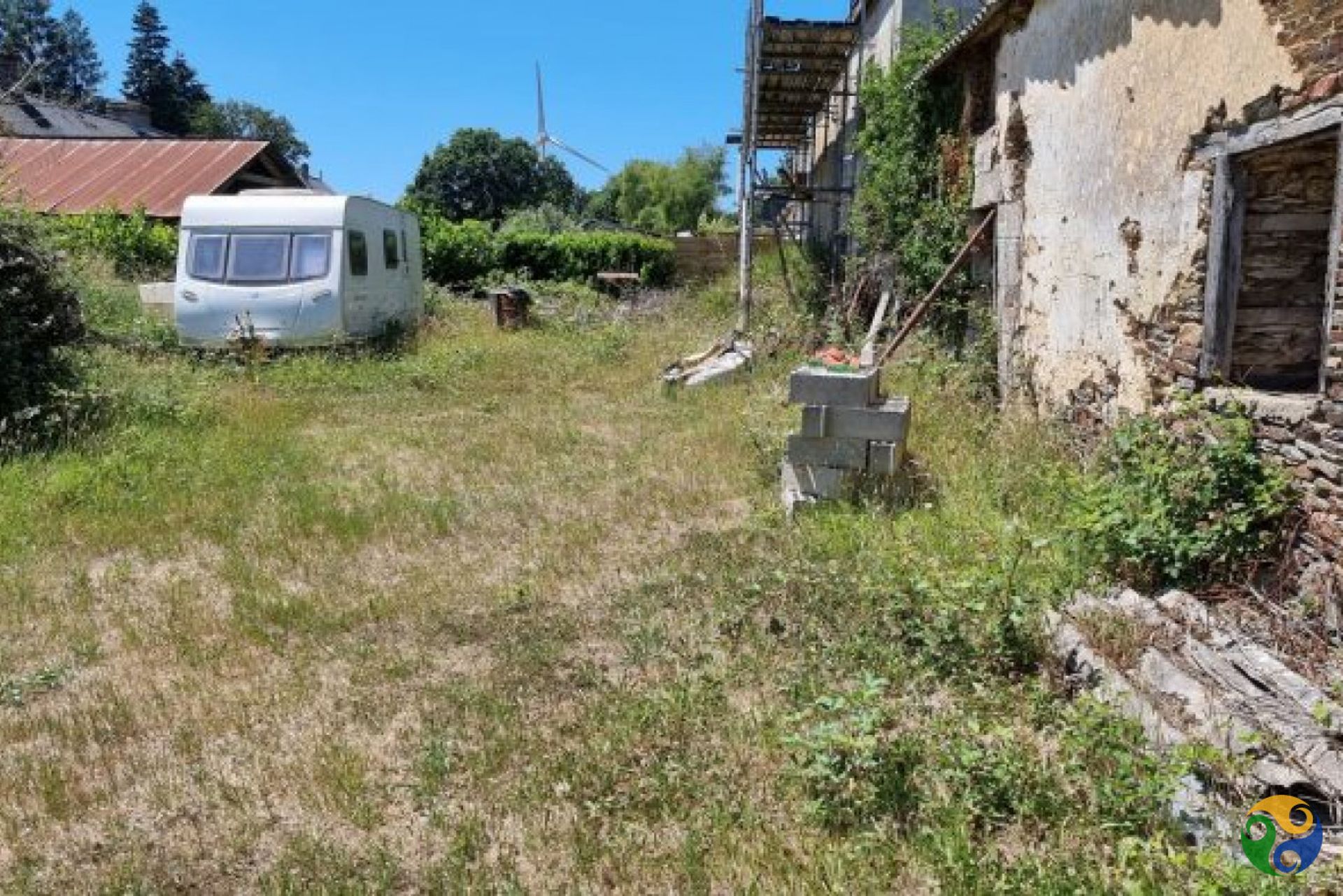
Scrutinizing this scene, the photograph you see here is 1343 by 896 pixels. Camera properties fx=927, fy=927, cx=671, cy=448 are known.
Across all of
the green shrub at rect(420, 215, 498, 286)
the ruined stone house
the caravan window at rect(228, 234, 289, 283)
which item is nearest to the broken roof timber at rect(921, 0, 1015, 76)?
the ruined stone house

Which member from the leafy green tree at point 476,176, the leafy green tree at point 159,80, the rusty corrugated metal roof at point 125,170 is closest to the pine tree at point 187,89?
the leafy green tree at point 159,80

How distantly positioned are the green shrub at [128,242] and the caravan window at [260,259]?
22.4 ft

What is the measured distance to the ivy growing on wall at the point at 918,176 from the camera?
9.91 meters

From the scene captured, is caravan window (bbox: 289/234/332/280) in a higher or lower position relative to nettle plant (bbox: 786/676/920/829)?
higher

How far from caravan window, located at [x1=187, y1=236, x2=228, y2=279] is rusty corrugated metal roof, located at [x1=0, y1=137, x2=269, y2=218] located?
8395 mm

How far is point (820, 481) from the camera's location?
6.04 metres

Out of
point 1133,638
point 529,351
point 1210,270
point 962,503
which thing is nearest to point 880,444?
A: point 962,503

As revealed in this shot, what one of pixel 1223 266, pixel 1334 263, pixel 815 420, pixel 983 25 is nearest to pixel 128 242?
pixel 983 25

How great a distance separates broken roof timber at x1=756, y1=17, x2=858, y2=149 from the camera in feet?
43.6

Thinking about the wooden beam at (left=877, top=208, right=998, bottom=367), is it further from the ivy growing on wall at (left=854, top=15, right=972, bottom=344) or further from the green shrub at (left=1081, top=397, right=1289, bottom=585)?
the green shrub at (left=1081, top=397, right=1289, bottom=585)

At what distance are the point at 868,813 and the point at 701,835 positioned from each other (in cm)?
54

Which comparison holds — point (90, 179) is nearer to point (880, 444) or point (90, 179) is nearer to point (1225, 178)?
point (880, 444)

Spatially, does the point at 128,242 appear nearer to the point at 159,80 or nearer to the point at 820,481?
the point at 820,481

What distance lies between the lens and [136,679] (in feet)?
13.4
